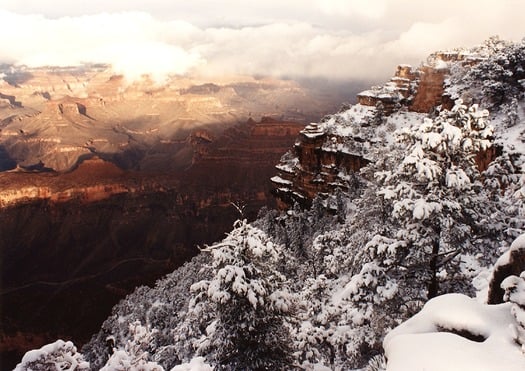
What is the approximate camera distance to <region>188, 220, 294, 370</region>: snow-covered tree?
12617 mm

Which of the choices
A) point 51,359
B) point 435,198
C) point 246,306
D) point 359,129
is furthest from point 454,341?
point 359,129

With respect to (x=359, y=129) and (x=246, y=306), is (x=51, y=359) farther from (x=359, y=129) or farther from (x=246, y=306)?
(x=359, y=129)

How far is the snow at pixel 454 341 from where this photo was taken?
20.7 ft

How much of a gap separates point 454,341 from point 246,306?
735 cm

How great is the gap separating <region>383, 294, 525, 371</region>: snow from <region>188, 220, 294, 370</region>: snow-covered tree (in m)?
5.29

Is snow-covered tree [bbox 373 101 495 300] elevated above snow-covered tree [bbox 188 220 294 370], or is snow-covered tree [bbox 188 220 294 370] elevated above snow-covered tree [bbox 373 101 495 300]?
snow-covered tree [bbox 373 101 495 300]

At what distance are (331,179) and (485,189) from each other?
128 ft

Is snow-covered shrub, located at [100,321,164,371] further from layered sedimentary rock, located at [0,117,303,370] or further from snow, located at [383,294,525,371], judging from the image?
layered sedimentary rock, located at [0,117,303,370]

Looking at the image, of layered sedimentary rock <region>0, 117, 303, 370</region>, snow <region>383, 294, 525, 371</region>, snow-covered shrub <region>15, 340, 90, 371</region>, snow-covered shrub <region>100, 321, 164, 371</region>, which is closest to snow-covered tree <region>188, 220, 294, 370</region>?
snow-covered shrub <region>100, 321, 164, 371</region>

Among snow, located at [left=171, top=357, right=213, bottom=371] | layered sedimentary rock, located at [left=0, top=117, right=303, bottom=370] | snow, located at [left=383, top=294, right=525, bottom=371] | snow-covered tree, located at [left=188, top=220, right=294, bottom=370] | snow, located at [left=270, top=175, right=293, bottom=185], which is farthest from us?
layered sedimentary rock, located at [left=0, top=117, right=303, bottom=370]

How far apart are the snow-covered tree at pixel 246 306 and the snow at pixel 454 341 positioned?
5.29 metres

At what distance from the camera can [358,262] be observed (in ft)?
46.5

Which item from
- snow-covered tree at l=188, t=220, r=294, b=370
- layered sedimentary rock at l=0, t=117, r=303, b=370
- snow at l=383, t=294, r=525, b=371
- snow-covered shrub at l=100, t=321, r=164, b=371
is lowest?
layered sedimentary rock at l=0, t=117, r=303, b=370

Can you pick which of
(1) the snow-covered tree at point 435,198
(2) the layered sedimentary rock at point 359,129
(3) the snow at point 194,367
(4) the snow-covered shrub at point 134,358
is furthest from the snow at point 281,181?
(4) the snow-covered shrub at point 134,358
